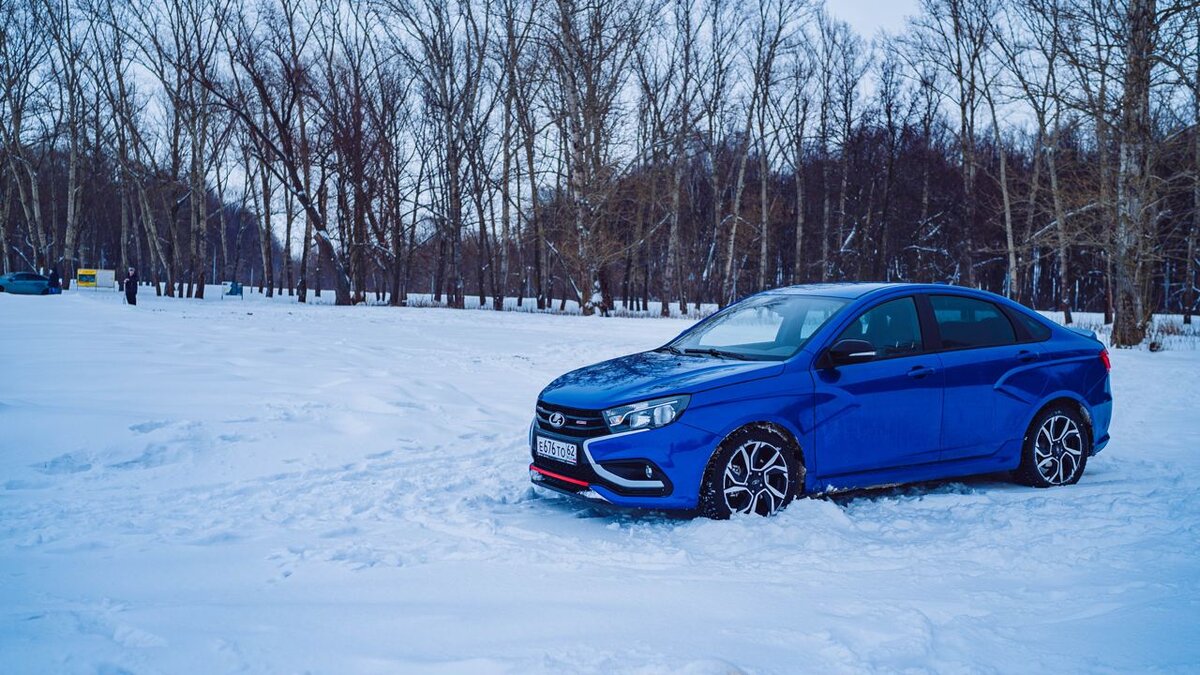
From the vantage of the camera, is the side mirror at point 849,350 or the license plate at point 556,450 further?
the side mirror at point 849,350

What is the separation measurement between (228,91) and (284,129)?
463 inches

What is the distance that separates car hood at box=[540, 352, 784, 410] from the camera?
533 cm

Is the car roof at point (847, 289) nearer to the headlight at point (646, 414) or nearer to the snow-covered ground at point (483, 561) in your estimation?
the snow-covered ground at point (483, 561)

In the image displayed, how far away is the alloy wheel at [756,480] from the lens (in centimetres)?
535

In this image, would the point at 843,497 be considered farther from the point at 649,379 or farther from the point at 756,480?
the point at 649,379

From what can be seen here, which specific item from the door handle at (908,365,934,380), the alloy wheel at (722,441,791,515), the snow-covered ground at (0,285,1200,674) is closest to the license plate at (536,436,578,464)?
the snow-covered ground at (0,285,1200,674)

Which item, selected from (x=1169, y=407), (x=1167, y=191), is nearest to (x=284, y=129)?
(x=1167, y=191)

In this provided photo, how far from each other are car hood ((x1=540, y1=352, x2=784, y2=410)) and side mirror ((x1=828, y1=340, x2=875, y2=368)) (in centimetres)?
40

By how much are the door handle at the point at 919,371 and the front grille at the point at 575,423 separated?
235cm

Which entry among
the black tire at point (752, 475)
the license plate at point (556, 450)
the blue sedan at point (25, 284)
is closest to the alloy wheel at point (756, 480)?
the black tire at point (752, 475)

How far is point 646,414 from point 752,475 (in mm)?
813

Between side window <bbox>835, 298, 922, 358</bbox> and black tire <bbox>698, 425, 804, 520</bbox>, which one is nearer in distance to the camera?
black tire <bbox>698, 425, 804, 520</bbox>

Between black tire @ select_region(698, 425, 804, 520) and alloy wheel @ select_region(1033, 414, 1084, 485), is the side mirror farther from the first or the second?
alloy wheel @ select_region(1033, 414, 1084, 485)

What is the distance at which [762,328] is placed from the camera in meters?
6.46
